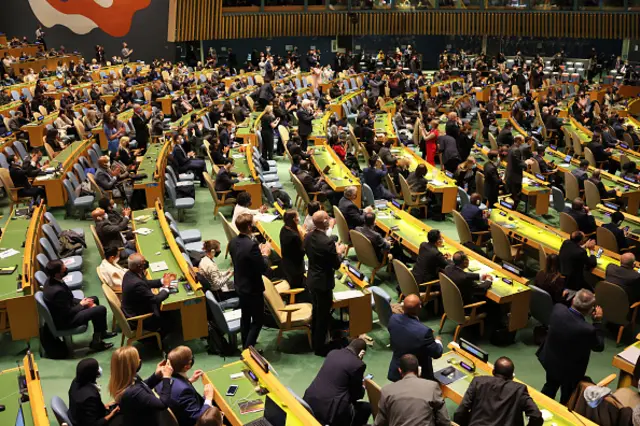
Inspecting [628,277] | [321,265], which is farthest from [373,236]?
[628,277]

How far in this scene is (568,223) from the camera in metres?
10.7

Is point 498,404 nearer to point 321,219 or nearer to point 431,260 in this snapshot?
point 321,219

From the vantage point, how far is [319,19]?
34.2m

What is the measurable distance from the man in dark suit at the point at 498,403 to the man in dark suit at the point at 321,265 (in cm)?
248

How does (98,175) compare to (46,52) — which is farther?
(46,52)

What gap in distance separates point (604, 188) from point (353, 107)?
11.8 meters

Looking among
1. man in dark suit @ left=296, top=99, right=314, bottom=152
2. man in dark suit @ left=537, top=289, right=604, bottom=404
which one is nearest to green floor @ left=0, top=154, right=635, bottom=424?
man in dark suit @ left=537, top=289, right=604, bottom=404

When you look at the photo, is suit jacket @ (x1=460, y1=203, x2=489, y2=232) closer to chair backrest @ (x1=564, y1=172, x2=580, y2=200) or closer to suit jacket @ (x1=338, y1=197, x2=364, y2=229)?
suit jacket @ (x1=338, y1=197, x2=364, y2=229)

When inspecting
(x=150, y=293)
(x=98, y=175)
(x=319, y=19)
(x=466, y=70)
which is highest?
(x=319, y=19)

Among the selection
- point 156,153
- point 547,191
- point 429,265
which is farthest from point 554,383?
point 156,153

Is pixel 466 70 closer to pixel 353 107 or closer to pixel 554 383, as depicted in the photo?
pixel 353 107

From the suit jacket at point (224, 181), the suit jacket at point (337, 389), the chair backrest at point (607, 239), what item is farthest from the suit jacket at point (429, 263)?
the suit jacket at point (224, 181)

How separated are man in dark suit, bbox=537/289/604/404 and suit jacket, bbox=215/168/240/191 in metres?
7.62

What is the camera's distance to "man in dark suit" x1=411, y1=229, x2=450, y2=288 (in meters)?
8.43
